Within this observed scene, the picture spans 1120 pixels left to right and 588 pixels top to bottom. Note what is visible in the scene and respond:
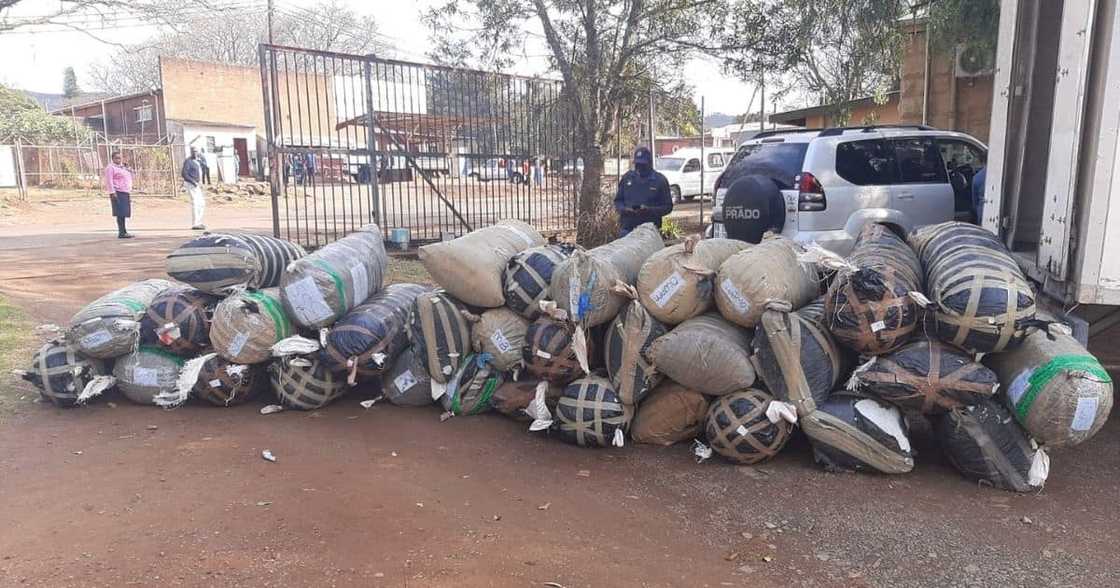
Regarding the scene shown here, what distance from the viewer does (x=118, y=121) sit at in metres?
41.4

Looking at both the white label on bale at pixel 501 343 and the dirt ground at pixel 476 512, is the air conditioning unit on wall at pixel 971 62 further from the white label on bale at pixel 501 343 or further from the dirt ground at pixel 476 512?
the white label on bale at pixel 501 343

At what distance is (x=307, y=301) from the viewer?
4.65 meters

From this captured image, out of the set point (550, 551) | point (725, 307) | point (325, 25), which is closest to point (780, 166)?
point (725, 307)

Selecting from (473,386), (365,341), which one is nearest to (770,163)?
(473,386)

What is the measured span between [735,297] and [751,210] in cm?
280

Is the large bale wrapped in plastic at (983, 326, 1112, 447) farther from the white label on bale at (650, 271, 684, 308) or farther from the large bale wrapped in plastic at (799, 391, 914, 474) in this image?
the white label on bale at (650, 271, 684, 308)

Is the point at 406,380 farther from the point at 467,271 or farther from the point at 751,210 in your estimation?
the point at 751,210

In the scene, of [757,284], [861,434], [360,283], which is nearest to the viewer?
[861,434]

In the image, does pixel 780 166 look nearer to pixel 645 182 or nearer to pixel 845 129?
pixel 845 129

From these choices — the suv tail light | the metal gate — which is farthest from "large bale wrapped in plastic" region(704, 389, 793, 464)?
the metal gate

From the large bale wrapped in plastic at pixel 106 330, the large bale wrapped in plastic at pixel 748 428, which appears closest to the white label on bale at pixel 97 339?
the large bale wrapped in plastic at pixel 106 330

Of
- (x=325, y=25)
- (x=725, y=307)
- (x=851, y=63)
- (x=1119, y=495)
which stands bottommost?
(x=1119, y=495)

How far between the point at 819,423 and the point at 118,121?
46.8 m

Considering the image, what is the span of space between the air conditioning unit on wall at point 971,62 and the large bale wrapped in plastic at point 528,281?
29.4 feet
